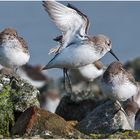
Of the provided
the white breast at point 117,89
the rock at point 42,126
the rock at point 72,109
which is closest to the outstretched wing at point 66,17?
the white breast at point 117,89

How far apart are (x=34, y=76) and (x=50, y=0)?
44.5ft

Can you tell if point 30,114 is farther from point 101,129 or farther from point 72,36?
point 72,36

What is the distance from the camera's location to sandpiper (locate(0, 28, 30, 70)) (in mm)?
14484

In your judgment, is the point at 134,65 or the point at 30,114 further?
the point at 134,65

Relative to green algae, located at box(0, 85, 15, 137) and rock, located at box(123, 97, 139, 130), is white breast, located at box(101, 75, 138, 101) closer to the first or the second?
rock, located at box(123, 97, 139, 130)

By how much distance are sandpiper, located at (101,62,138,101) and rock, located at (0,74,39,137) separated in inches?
71.7

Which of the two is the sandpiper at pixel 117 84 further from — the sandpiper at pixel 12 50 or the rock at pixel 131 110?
the sandpiper at pixel 12 50

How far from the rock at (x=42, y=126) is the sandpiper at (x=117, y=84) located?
2.68 metres

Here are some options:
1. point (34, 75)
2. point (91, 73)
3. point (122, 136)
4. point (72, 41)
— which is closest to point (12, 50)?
point (72, 41)

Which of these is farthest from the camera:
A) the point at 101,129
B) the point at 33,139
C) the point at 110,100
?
Answer: the point at 110,100

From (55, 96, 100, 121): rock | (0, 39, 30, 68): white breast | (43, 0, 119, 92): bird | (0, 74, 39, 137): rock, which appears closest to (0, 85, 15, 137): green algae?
(0, 74, 39, 137): rock

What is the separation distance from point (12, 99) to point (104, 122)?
1.62m

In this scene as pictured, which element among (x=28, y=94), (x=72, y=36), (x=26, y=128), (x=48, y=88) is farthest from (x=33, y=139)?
(x=48, y=88)

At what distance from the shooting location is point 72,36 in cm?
1450
